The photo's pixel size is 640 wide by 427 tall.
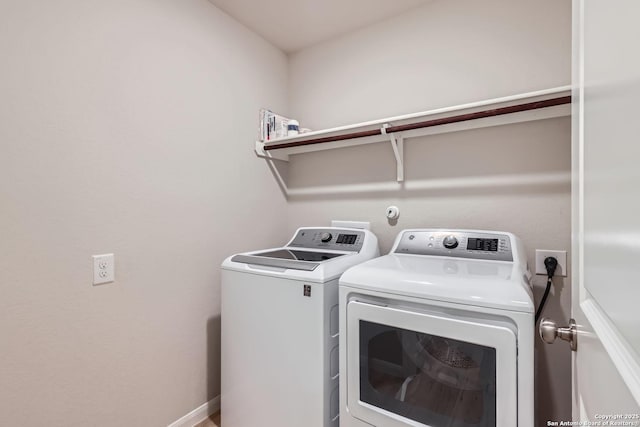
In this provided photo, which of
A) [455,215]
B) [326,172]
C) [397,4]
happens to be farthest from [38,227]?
[397,4]

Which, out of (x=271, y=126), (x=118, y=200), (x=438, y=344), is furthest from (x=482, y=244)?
(x=118, y=200)

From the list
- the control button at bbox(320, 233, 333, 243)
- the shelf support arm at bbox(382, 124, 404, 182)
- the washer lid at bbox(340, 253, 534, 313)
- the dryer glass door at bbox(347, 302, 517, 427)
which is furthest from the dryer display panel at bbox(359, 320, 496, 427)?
the shelf support arm at bbox(382, 124, 404, 182)

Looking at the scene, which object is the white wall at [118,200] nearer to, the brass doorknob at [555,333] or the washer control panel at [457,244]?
the washer control panel at [457,244]

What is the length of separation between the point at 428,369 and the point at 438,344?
0.11m

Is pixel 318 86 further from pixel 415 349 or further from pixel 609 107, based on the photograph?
pixel 609 107

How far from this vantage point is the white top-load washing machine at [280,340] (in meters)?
1.29

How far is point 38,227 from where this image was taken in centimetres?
119

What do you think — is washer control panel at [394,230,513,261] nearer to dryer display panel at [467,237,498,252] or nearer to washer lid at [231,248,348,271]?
dryer display panel at [467,237,498,252]

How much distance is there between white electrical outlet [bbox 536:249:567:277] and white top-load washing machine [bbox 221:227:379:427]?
2.83ft

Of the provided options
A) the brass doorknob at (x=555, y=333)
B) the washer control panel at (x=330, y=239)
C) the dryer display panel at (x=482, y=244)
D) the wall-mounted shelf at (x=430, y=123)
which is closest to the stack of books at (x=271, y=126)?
the wall-mounted shelf at (x=430, y=123)

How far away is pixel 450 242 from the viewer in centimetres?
154

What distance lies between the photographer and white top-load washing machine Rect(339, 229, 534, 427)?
3.01 ft

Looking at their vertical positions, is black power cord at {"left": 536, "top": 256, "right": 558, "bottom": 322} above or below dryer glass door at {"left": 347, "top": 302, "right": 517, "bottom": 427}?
above

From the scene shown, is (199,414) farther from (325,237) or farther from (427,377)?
(427,377)
